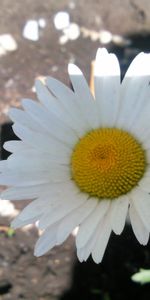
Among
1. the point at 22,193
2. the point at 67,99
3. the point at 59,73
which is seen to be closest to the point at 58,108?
the point at 67,99

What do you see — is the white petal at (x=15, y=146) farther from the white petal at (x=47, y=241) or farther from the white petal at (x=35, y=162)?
the white petal at (x=47, y=241)

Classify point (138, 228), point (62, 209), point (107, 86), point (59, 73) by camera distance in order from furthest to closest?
1. point (59, 73)
2. point (107, 86)
3. point (62, 209)
4. point (138, 228)

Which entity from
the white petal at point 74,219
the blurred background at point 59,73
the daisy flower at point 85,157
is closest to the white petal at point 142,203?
the daisy flower at point 85,157

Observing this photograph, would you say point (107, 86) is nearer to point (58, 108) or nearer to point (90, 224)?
point (58, 108)

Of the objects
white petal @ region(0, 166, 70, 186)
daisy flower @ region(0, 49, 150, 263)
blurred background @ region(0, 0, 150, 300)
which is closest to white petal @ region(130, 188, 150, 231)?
daisy flower @ region(0, 49, 150, 263)

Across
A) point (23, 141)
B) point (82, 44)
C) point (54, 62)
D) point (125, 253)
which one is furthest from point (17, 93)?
point (23, 141)

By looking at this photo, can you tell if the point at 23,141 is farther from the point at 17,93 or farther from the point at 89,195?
the point at 17,93
